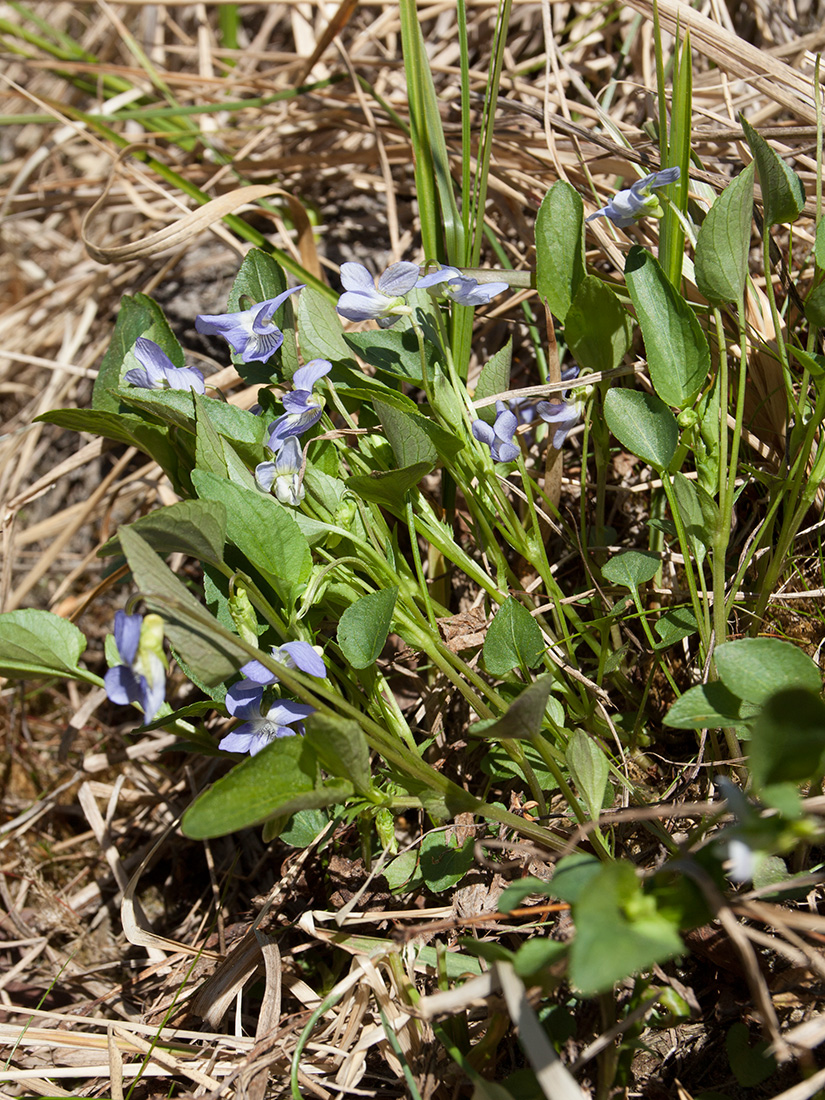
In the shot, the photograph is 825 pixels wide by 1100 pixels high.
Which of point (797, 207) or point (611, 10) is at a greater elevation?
point (611, 10)

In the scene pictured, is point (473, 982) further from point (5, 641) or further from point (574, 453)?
point (574, 453)

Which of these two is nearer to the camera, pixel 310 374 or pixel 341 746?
pixel 341 746

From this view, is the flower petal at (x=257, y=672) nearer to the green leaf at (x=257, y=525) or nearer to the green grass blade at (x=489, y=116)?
the green leaf at (x=257, y=525)

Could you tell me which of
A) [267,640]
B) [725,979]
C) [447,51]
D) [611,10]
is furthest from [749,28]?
[725,979]

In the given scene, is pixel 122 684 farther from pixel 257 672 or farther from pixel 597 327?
pixel 597 327

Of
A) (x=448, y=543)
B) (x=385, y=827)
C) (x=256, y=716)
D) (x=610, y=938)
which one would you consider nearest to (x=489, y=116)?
(x=448, y=543)

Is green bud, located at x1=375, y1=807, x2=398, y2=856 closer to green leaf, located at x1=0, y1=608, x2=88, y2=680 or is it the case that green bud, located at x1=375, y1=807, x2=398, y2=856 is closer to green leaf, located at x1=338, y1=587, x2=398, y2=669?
green leaf, located at x1=338, y1=587, x2=398, y2=669
